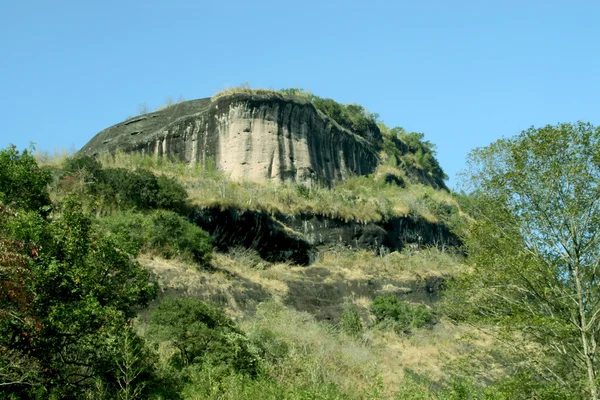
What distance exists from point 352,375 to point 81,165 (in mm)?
17005

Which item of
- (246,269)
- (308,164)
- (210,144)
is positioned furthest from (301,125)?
(246,269)

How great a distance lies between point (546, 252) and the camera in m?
20.1

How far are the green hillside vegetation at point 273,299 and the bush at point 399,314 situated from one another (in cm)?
7

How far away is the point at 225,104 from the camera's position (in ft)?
140

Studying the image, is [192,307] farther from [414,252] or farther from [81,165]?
[414,252]

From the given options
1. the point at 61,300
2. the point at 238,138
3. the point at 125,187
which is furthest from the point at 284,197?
the point at 61,300

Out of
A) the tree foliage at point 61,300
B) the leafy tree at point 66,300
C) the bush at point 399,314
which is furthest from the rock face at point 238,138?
the leafy tree at point 66,300

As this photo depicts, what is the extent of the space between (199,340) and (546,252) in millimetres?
9824

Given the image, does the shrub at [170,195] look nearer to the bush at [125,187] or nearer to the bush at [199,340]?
the bush at [125,187]

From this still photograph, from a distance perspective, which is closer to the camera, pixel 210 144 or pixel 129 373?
pixel 129 373

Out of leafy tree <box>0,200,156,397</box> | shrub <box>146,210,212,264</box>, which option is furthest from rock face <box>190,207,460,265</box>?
leafy tree <box>0,200,156,397</box>

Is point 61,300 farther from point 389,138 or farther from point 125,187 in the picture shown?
point 389,138

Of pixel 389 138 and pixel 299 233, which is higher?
pixel 389 138

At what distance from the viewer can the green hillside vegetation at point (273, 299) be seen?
552 inches
